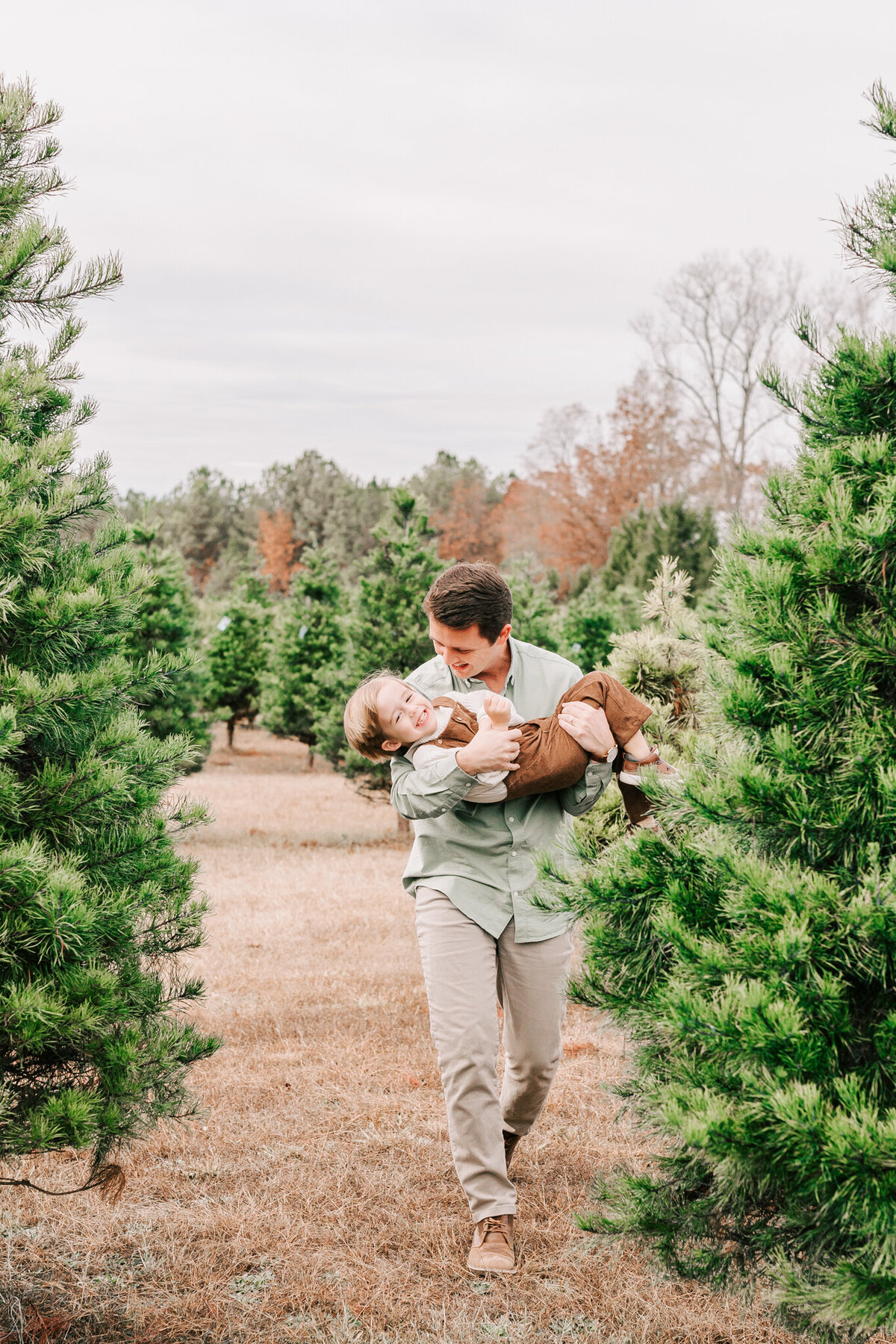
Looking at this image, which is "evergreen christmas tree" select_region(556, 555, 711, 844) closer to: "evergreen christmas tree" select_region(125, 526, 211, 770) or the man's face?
the man's face

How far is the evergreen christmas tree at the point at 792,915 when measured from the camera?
1.81m

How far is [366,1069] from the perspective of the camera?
218 inches

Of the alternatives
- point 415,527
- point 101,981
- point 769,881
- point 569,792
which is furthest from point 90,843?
point 415,527

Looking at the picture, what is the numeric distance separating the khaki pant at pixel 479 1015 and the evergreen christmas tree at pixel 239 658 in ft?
67.7

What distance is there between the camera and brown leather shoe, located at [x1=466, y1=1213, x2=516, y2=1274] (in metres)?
3.45

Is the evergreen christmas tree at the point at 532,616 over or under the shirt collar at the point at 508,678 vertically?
over

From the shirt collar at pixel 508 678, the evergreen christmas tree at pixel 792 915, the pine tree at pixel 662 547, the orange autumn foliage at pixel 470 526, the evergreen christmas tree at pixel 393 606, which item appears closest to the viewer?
the evergreen christmas tree at pixel 792 915

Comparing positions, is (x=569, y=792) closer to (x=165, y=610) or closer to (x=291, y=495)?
(x=165, y=610)

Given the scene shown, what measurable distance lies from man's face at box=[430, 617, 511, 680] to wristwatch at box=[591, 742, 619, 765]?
0.58 metres

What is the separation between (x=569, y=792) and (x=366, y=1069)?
8.75 feet

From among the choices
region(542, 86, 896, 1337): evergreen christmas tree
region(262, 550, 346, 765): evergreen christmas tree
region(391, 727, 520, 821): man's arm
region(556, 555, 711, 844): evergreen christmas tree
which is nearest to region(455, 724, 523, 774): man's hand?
region(391, 727, 520, 821): man's arm

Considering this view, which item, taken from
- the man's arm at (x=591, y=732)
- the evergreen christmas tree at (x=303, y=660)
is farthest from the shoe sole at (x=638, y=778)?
the evergreen christmas tree at (x=303, y=660)

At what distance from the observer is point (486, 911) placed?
3547 mm

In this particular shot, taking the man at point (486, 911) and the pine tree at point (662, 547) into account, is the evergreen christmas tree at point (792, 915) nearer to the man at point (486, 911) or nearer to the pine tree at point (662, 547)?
the man at point (486, 911)
